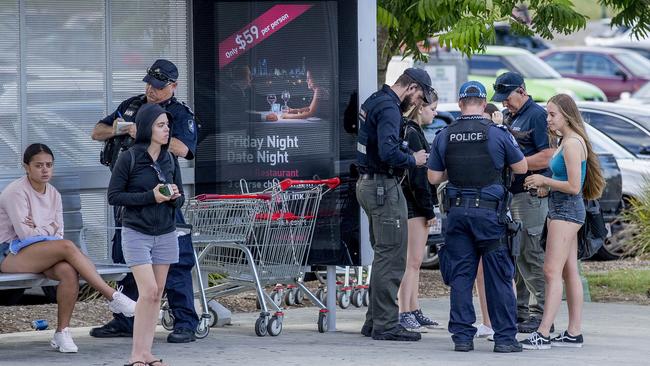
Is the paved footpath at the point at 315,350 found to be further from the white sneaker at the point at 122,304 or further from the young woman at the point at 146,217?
the young woman at the point at 146,217

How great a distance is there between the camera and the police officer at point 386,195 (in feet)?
31.2

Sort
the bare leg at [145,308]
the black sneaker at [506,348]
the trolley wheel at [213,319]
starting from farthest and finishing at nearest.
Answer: the trolley wheel at [213,319]
the black sneaker at [506,348]
the bare leg at [145,308]

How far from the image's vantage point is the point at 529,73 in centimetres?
2955

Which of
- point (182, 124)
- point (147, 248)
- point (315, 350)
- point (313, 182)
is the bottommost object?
point (315, 350)

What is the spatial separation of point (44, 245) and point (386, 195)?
2383 mm

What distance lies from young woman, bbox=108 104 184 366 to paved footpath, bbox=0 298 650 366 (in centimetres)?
75

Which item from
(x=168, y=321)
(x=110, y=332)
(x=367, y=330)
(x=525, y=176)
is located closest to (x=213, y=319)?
(x=168, y=321)

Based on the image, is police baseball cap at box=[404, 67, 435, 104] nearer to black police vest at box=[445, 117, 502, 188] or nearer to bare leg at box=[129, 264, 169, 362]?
black police vest at box=[445, 117, 502, 188]

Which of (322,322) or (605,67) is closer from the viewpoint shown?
(322,322)

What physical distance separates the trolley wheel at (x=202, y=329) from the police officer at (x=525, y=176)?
2.47 m

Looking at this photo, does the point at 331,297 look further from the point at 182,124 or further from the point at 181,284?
the point at 182,124

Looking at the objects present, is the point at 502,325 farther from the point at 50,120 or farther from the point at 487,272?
the point at 50,120

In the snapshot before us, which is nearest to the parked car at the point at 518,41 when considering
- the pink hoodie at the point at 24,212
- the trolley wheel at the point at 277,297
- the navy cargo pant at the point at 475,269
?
the trolley wheel at the point at 277,297

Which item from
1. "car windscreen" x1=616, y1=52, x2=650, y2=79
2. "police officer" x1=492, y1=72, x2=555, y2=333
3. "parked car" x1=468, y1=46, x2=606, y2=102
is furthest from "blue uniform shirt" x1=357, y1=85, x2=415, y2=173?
"car windscreen" x1=616, y1=52, x2=650, y2=79
